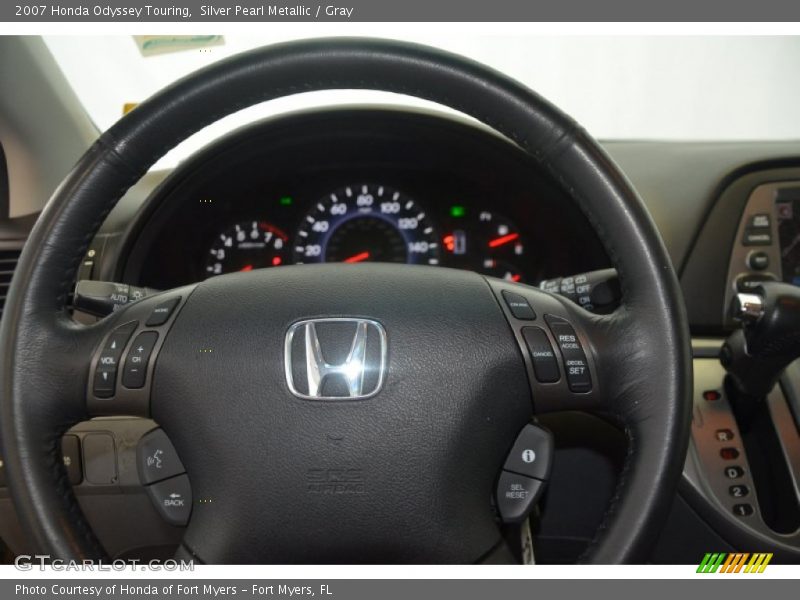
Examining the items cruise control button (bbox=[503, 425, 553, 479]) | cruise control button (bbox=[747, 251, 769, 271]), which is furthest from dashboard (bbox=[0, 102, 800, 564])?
cruise control button (bbox=[503, 425, 553, 479])

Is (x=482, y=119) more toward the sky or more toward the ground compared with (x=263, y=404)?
more toward the sky

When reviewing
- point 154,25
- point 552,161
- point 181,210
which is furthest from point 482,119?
point 181,210

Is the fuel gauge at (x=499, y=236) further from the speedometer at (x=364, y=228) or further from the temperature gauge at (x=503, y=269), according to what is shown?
the speedometer at (x=364, y=228)

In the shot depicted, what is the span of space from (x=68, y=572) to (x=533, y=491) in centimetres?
46

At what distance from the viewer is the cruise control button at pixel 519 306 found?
80 centimetres

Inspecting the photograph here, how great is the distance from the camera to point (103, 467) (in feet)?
3.75

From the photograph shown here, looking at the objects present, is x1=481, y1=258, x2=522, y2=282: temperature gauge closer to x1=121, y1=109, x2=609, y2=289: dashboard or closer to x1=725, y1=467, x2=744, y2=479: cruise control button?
x1=121, y1=109, x2=609, y2=289: dashboard

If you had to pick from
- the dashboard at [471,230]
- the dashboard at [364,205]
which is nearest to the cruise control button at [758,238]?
the dashboard at [471,230]

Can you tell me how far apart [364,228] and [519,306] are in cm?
105

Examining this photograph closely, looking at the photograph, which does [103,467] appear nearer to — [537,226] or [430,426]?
[430,426]

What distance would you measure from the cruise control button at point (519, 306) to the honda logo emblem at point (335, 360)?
147 mm

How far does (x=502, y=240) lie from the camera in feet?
5.91

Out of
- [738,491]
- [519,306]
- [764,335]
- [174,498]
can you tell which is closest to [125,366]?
[174,498]

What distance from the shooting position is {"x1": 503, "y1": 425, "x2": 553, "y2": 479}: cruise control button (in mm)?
782
